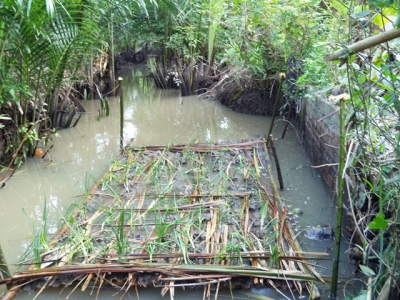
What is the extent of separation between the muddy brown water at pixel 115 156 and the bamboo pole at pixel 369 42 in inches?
53.8

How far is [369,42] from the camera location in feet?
4.37

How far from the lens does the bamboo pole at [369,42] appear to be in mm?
1222

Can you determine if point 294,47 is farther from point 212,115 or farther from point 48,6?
point 48,6

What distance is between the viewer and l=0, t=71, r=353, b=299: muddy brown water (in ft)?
9.83

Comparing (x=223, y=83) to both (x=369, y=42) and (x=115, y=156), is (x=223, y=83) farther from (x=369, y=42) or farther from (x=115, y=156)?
(x=369, y=42)

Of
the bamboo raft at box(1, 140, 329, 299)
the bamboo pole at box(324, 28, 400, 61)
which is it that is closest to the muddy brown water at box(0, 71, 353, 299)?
the bamboo raft at box(1, 140, 329, 299)

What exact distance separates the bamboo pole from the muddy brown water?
1.37m

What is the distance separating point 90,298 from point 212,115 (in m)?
4.86

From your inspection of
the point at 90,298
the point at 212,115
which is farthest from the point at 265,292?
the point at 212,115

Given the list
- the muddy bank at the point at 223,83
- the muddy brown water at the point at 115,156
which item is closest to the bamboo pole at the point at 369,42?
the muddy brown water at the point at 115,156

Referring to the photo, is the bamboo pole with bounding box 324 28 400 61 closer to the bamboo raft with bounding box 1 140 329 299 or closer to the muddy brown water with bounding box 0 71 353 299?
the bamboo raft with bounding box 1 140 329 299

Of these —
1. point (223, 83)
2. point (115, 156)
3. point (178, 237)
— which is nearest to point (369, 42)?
point (178, 237)

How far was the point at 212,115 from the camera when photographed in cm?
684

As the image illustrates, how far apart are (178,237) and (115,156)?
242 centimetres
